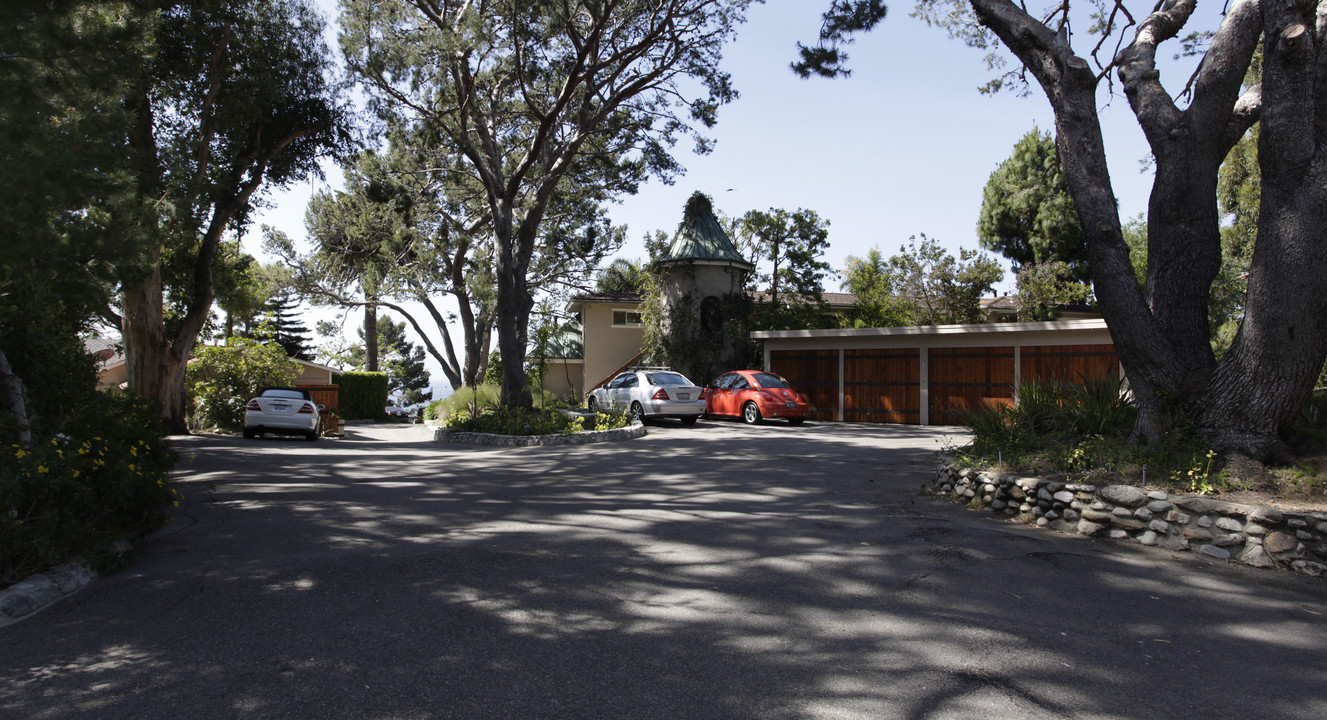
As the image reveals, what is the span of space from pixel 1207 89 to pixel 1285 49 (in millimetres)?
1133

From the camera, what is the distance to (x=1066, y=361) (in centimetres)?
2105

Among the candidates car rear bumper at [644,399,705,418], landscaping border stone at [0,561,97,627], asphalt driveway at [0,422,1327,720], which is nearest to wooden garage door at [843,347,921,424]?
car rear bumper at [644,399,705,418]

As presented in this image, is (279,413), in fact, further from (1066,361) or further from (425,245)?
(1066,361)

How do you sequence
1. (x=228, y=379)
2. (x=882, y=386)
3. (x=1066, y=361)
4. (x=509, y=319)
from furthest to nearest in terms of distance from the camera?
(x=882, y=386) < (x=228, y=379) < (x=1066, y=361) < (x=509, y=319)

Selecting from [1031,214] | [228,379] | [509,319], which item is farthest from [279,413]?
[1031,214]

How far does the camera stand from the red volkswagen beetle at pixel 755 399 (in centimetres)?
2206

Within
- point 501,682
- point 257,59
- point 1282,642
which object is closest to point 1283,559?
point 1282,642

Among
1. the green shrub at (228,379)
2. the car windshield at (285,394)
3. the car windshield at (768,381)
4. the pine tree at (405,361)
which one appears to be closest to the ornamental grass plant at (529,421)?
the car windshield at (285,394)

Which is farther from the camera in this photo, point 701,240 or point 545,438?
A: point 701,240

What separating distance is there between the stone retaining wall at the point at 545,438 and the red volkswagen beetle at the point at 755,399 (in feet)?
14.9

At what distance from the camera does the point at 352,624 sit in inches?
191

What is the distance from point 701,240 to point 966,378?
11.2 meters

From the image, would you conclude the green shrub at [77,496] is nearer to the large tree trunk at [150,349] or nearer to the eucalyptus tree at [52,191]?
the eucalyptus tree at [52,191]

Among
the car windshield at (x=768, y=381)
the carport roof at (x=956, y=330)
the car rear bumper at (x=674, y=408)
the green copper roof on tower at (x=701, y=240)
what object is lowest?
the car rear bumper at (x=674, y=408)
